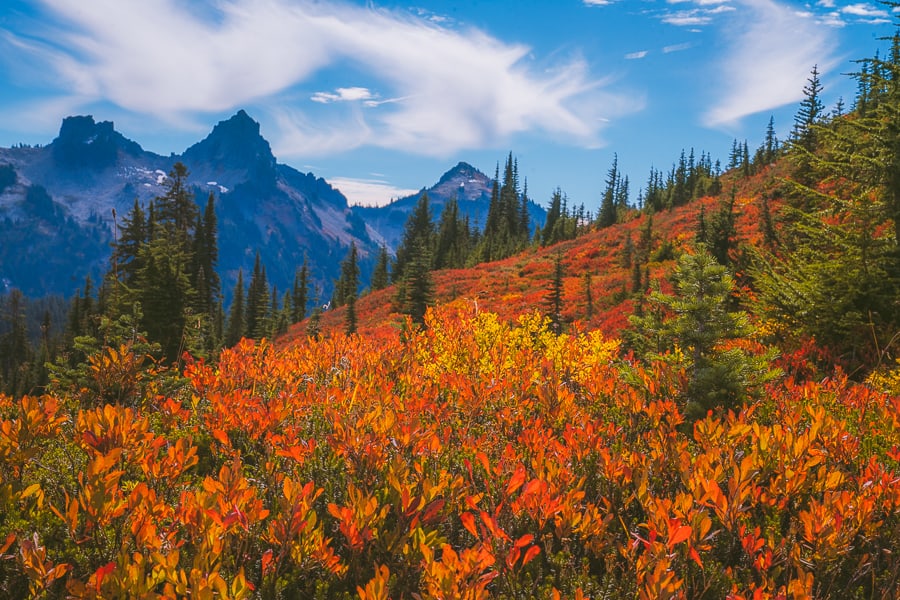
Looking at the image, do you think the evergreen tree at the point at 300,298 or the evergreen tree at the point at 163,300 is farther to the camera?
the evergreen tree at the point at 300,298

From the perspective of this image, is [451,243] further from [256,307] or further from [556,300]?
[556,300]

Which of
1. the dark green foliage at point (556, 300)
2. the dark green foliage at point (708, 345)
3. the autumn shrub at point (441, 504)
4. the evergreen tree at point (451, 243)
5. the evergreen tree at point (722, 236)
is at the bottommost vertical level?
the autumn shrub at point (441, 504)

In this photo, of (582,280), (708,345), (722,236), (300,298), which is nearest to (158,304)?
(708,345)

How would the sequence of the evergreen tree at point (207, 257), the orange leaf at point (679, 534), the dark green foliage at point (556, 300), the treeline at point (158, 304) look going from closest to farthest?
the orange leaf at point (679, 534)
the treeline at point (158, 304)
the dark green foliage at point (556, 300)
the evergreen tree at point (207, 257)

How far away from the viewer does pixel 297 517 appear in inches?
72.2

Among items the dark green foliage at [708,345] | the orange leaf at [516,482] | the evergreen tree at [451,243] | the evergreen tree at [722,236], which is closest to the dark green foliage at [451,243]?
the evergreen tree at [451,243]

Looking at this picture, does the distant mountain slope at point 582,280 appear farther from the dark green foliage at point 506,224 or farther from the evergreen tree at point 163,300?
the dark green foliage at point 506,224

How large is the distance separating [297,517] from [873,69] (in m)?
10.6

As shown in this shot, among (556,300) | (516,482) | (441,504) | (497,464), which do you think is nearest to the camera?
(441,504)

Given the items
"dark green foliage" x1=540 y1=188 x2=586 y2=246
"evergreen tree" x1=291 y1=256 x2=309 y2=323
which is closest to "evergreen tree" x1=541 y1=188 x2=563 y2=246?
"dark green foliage" x1=540 y1=188 x2=586 y2=246

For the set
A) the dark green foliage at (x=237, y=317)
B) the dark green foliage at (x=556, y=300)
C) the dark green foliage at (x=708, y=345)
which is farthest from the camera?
the dark green foliage at (x=237, y=317)

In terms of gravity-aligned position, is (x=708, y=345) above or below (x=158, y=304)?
below

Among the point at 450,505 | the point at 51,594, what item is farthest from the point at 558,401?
the point at 51,594

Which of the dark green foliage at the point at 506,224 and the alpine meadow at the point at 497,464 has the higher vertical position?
the dark green foliage at the point at 506,224
